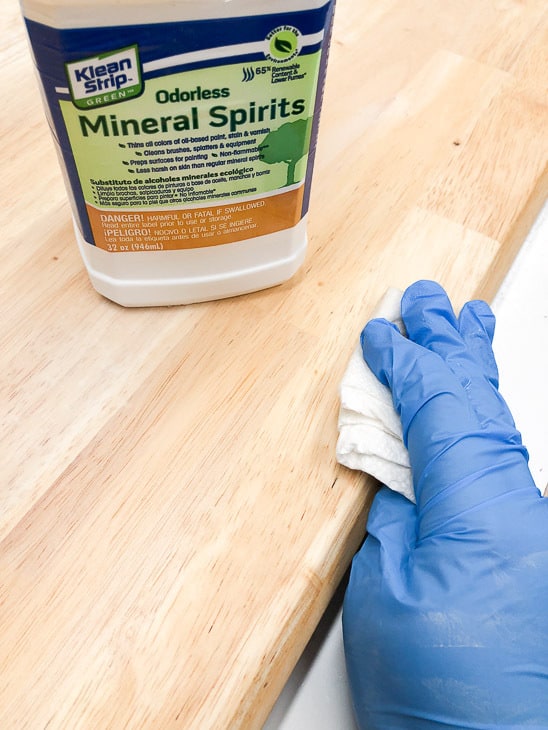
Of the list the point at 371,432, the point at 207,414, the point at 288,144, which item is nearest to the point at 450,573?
the point at 371,432

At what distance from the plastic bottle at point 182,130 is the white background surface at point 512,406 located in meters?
0.32

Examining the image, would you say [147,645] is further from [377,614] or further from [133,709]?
[377,614]

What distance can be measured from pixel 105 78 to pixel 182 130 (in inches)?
2.5

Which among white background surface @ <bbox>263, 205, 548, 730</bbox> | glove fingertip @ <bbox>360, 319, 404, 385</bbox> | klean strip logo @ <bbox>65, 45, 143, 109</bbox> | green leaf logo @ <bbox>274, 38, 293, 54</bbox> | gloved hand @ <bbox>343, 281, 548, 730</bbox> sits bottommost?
white background surface @ <bbox>263, 205, 548, 730</bbox>

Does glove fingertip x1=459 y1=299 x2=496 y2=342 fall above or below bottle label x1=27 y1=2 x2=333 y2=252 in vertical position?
below

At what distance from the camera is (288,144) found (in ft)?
1.52

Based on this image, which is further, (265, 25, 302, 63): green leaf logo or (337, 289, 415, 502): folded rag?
(337, 289, 415, 502): folded rag

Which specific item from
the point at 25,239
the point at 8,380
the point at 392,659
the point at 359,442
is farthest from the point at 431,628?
the point at 25,239

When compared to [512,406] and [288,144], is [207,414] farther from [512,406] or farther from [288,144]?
[512,406]

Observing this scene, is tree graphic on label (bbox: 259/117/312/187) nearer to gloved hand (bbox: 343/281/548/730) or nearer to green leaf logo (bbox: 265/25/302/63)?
green leaf logo (bbox: 265/25/302/63)

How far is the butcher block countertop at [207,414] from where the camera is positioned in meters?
0.42

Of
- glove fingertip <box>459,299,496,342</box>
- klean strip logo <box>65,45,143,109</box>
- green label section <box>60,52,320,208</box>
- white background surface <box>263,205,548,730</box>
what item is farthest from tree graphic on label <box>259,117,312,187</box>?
white background surface <box>263,205,548,730</box>

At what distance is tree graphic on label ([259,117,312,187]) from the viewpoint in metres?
0.45

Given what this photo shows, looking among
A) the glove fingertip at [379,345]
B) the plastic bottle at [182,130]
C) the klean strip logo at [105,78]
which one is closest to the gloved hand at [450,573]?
the glove fingertip at [379,345]
